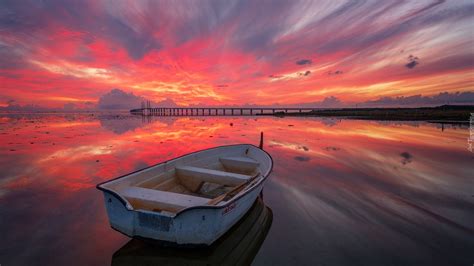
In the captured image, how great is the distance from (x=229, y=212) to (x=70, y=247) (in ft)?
10.1

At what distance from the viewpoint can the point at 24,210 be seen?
534cm

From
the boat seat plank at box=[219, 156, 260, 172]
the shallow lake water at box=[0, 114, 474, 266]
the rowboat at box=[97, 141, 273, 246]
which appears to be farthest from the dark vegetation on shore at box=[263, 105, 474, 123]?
the rowboat at box=[97, 141, 273, 246]

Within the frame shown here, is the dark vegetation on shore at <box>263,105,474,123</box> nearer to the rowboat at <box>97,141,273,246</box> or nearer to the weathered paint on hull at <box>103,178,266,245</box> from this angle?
the rowboat at <box>97,141,273,246</box>

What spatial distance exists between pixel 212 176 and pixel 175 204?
6.77 ft

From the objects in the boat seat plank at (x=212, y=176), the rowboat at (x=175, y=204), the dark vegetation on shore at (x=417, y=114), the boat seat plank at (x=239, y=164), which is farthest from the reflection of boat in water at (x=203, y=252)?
the dark vegetation on shore at (x=417, y=114)

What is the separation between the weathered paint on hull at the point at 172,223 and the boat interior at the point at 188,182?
453mm

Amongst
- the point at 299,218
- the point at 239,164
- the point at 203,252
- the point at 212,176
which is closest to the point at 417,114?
the point at 239,164

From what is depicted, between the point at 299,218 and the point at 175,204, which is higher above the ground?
the point at 175,204

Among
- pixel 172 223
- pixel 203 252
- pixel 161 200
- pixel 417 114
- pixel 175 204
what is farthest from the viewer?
pixel 417 114

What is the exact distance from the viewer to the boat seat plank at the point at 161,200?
4.12m

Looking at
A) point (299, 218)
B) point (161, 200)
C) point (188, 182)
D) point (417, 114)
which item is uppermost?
point (417, 114)

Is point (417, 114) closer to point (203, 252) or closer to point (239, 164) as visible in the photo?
point (239, 164)

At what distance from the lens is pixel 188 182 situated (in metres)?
6.35

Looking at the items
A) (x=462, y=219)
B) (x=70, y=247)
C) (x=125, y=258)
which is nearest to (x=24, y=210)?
(x=70, y=247)
